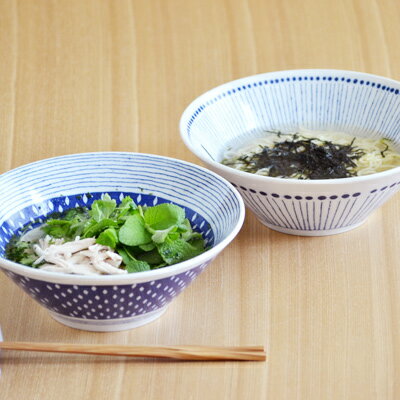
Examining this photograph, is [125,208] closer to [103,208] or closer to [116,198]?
[103,208]

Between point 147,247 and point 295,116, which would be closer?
point 147,247

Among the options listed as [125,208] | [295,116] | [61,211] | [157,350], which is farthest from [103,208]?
[295,116]

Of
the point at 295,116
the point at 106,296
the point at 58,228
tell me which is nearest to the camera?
the point at 106,296

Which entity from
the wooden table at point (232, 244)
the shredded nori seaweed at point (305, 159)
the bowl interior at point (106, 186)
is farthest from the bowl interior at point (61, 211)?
the shredded nori seaweed at point (305, 159)

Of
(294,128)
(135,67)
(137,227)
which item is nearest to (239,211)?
(137,227)

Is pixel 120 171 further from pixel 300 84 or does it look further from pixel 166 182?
pixel 300 84

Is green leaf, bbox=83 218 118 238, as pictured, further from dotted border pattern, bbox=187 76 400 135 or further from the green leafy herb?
dotted border pattern, bbox=187 76 400 135

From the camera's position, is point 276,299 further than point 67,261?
Yes
